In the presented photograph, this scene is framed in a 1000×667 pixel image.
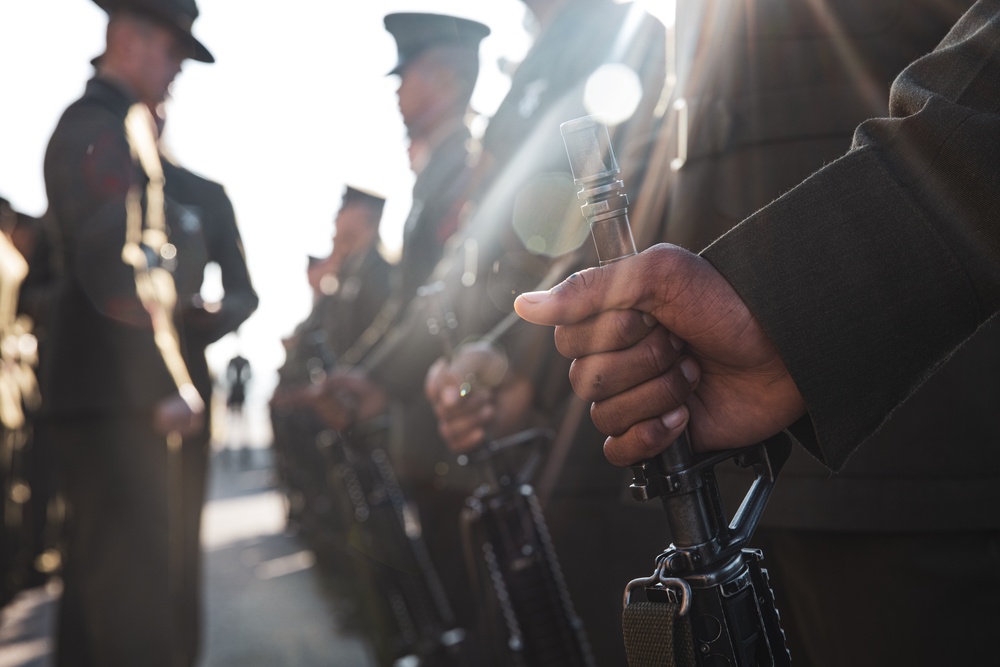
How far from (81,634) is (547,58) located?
2.74m

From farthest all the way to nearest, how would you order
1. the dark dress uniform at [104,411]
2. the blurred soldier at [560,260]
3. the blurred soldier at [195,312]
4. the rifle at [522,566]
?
the blurred soldier at [195,312] → the dark dress uniform at [104,411] → the blurred soldier at [560,260] → the rifle at [522,566]

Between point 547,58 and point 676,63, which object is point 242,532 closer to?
point 547,58

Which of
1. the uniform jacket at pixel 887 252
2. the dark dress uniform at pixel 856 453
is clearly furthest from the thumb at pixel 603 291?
the dark dress uniform at pixel 856 453

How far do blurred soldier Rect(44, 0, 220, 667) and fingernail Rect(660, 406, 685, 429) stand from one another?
248 centimetres

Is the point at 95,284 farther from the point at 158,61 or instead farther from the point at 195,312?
the point at 158,61

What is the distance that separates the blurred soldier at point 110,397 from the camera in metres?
2.85

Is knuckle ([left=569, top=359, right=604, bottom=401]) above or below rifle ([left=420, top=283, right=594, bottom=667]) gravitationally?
above

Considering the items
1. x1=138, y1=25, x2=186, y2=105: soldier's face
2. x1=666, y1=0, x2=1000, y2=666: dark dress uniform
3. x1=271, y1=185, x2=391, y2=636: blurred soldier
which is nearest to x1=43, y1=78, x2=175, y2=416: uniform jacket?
x1=138, y1=25, x2=186, y2=105: soldier's face

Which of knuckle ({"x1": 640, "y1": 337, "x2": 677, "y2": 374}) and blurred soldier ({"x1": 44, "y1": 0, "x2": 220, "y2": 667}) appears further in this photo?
blurred soldier ({"x1": 44, "y1": 0, "x2": 220, "y2": 667})

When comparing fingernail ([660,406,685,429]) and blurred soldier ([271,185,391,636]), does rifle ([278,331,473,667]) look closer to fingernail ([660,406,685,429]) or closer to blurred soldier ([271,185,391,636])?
blurred soldier ([271,185,391,636])

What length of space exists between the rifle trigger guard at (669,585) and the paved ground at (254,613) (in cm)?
379

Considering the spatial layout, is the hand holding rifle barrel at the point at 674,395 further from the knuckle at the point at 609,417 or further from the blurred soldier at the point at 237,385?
the blurred soldier at the point at 237,385

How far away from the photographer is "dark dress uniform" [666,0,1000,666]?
1.29 m

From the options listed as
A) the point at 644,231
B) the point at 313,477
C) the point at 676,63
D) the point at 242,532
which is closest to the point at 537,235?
the point at 644,231
